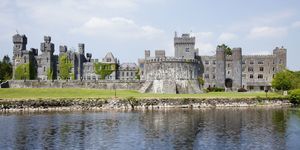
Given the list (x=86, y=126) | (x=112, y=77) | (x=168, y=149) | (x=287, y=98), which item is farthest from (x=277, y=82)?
(x=168, y=149)

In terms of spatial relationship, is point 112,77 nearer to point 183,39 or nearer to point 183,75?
point 183,39

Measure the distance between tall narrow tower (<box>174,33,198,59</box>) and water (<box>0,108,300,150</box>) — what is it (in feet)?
170

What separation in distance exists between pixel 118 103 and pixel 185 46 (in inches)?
1663

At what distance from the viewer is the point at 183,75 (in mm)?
79250

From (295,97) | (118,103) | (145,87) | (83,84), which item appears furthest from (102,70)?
(295,97)

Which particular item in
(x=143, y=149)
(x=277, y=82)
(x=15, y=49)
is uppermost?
(x=15, y=49)

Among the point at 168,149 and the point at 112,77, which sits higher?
the point at 112,77

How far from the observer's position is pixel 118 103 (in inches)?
2392

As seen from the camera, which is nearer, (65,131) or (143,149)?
(143,149)

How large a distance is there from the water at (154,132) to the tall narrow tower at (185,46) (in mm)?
51817

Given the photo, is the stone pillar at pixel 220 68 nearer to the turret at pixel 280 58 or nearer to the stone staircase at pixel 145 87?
the turret at pixel 280 58

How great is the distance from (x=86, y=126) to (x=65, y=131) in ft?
11.8

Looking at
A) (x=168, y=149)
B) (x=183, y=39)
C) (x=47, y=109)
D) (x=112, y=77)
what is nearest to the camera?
(x=168, y=149)

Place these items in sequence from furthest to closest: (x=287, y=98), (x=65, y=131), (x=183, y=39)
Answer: (x=183, y=39) < (x=287, y=98) < (x=65, y=131)
